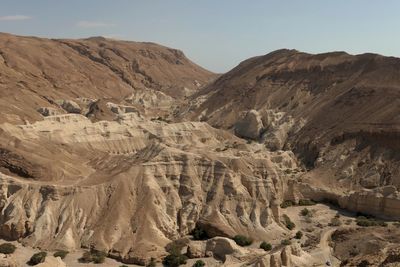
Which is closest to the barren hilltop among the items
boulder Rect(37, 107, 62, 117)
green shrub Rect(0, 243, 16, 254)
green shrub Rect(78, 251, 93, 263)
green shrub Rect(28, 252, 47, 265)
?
boulder Rect(37, 107, 62, 117)

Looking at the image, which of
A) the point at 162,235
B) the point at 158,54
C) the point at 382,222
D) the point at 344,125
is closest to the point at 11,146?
the point at 162,235

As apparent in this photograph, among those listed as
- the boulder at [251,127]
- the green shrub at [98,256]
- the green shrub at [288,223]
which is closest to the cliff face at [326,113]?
the boulder at [251,127]

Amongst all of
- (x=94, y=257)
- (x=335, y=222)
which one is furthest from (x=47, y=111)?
(x=335, y=222)

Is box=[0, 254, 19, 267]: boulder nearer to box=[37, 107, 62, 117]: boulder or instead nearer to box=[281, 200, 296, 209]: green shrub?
box=[281, 200, 296, 209]: green shrub

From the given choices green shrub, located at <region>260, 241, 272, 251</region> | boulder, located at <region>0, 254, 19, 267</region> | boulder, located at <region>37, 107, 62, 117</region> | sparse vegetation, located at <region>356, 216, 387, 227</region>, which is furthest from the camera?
boulder, located at <region>37, 107, 62, 117</region>

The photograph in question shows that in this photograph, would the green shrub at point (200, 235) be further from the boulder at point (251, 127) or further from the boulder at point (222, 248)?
the boulder at point (251, 127)
